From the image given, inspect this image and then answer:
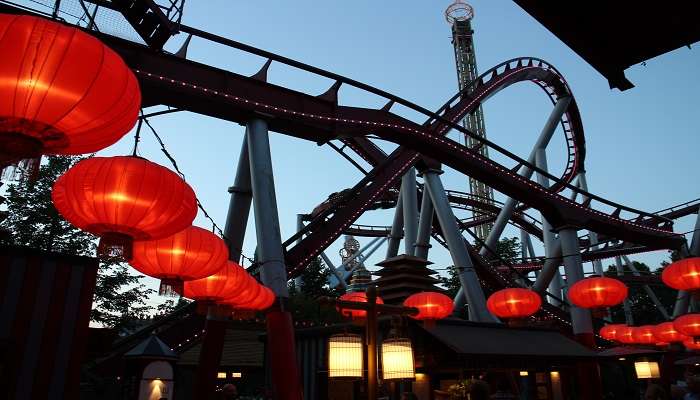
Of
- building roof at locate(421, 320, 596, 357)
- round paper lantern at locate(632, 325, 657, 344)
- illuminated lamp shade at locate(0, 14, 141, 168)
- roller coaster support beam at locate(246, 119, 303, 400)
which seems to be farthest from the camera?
round paper lantern at locate(632, 325, 657, 344)

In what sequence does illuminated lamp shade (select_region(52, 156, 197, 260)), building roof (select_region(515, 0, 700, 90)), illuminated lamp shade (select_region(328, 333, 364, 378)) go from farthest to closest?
1. illuminated lamp shade (select_region(328, 333, 364, 378))
2. illuminated lamp shade (select_region(52, 156, 197, 260))
3. building roof (select_region(515, 0, 700, 90))

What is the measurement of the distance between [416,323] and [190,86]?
7.72m

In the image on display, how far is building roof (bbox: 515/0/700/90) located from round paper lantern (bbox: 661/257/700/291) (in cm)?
1112

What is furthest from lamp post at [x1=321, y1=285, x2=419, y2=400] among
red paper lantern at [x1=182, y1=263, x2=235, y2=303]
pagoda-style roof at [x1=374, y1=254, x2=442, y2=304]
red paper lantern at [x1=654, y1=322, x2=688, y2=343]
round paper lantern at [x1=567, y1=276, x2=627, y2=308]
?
red paper lantern at [x1=654, y1=322, x2=688, y2=343]

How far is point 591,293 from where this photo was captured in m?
13.0

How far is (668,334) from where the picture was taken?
61.7 ft

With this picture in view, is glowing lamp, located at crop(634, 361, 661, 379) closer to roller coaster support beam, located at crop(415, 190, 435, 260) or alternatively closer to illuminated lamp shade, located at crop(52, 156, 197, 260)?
roller coaster support beam, located at crop(415, 190, 435, 260)

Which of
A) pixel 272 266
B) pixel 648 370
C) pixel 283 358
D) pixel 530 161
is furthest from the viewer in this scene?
pixel 530 161

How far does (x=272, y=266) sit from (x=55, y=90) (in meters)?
7.05

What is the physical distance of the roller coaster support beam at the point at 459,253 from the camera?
57.1 ft

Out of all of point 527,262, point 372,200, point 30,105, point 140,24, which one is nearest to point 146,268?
point 30,105

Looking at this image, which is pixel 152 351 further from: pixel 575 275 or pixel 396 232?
pixel 575 275

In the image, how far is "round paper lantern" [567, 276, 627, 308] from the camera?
12.9 meters

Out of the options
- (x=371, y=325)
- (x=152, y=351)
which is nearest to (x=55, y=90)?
(x=371, y=325)
